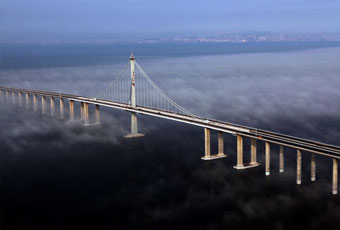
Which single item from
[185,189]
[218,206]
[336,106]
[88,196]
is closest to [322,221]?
[218,206]

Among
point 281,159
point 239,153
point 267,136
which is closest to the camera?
point 281,159

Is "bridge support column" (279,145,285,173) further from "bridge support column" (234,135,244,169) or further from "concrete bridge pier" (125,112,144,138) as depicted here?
"concrete bridge pier" (125,112,144,138)

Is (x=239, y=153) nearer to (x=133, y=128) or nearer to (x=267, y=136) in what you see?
(x=267, y=136)

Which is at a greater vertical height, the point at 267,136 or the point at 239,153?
the point at 267,136

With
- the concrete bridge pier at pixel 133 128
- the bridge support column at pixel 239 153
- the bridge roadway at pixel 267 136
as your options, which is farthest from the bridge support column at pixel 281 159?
the concrete bridge pier at pixel 133 128

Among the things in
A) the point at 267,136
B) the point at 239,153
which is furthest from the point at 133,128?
the point at 267,136

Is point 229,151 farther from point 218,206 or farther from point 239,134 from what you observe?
point 218,206

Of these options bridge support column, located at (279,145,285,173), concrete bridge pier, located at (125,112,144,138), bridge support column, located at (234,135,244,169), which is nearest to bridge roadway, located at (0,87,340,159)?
bridge support column, located at (234,135,244,169)

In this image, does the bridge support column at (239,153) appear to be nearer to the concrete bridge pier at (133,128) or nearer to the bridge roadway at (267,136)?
the bridge roadway at (267,136)

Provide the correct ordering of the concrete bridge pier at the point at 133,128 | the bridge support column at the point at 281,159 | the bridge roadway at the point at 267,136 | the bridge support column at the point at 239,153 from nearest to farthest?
the bridge roadway at the point at 267,136 < the bridge support column at the point at 281,159 < the bridge support column at the point at 239,153 < the concrete bridge pier at the point at 133,128

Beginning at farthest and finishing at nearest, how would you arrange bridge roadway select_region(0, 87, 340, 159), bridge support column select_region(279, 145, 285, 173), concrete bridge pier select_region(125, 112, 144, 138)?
concrete bridge pier select_region(125, 112, 144, 138)
bridge support column select_region(279, 145, 285, 173)
bridge roadway select_region(0, 87, 340, 159)

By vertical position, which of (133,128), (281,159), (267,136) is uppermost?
(267,136)
